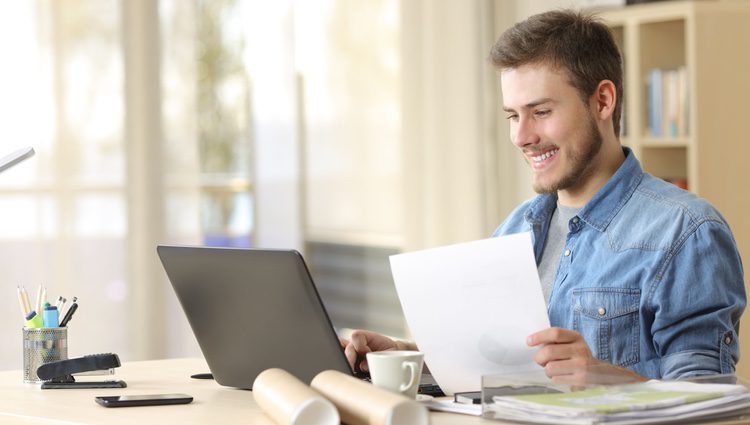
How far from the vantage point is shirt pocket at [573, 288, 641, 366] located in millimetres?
1848

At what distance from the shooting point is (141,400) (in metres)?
1.67

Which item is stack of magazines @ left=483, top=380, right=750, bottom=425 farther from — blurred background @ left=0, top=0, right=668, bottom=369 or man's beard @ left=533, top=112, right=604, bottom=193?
blurred background @ left=0, top=0, right=668, bottom=369

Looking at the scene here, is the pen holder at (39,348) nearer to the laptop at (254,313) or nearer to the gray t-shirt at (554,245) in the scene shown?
the laptop at (254,313)

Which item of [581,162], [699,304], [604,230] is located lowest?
[699,304]

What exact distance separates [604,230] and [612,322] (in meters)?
0.18

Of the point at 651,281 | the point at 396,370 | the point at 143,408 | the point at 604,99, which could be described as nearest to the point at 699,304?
the point at 651,281

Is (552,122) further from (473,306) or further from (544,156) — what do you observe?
(473,306)

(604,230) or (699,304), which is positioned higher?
(604,230)

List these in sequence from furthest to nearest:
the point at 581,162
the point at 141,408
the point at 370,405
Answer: the point at 581,162 → the point at 141,408 → the point at 370,405

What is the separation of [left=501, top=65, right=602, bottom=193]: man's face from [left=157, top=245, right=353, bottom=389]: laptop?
60 cm

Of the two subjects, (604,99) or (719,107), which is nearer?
(604,99)

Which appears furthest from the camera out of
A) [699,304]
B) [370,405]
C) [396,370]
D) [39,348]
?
[39,348]

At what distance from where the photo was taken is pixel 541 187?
204cm

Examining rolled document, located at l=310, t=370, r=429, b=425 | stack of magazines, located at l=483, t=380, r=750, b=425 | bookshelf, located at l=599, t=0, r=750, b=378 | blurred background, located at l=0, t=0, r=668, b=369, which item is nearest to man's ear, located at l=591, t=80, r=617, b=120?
stack of magazines, located at l=483, t=380, r=750, b=425
